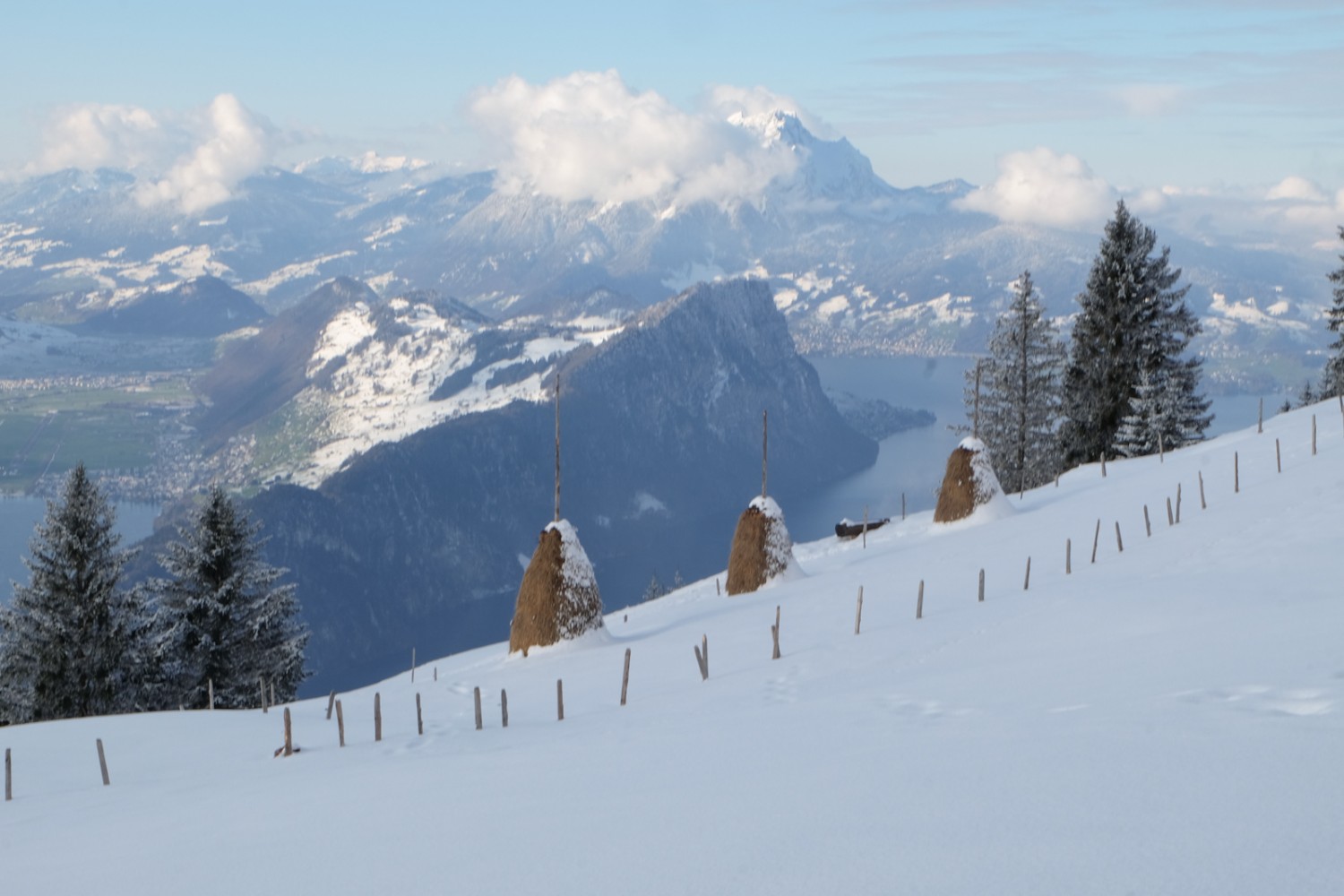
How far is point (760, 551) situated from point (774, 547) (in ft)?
1.81

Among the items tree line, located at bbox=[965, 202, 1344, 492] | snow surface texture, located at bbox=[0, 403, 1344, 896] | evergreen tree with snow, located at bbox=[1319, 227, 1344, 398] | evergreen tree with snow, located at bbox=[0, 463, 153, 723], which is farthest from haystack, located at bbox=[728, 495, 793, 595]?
evergreen tree with snow, located at bbox=[1319, 227, 1344, 398]

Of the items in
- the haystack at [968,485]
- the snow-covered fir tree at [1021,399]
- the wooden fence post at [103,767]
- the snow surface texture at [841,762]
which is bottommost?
the wooden fence post at [103,767]

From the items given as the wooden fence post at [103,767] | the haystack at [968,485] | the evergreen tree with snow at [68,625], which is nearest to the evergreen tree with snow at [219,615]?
the evergreen tree with snow at [68,625]

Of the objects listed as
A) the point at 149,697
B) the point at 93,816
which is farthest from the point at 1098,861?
the point at 149,697

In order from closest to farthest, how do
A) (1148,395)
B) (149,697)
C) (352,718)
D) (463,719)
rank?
(463,719) → (352,718) → (149,697) → (1148,395)

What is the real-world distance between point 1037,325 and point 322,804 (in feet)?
196

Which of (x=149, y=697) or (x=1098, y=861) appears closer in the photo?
(x=1098, y=861)

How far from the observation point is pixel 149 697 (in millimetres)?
44688

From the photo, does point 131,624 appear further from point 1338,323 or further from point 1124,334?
point 1338,323

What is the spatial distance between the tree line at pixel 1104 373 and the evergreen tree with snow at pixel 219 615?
37.9m

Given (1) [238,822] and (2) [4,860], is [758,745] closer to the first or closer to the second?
(1) [238,822]

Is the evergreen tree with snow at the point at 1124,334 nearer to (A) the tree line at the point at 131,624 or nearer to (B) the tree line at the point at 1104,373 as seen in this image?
(B) the tree line at the point at 1104,373

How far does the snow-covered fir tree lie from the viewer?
6662 cm

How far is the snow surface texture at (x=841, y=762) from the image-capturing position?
9758mm
